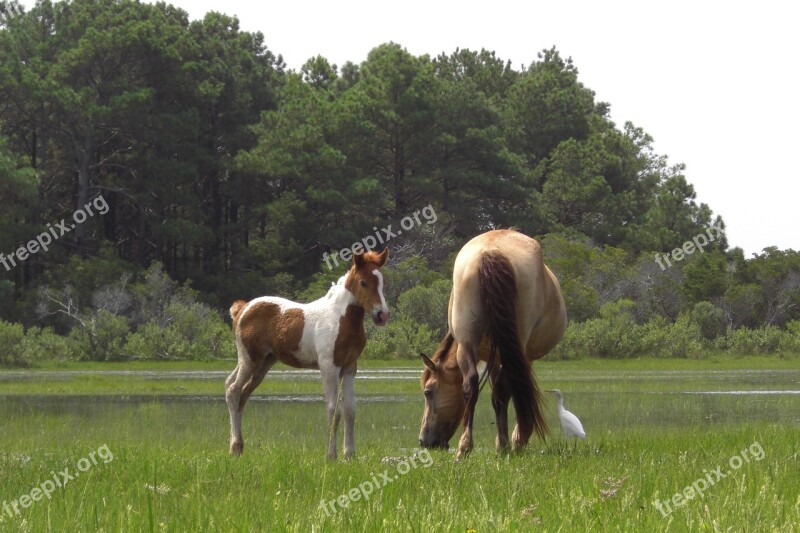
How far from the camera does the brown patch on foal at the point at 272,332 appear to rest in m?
10.1

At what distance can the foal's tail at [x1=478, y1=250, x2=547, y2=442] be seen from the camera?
9172 millimetres

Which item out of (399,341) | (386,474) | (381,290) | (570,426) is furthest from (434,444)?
(399,341)

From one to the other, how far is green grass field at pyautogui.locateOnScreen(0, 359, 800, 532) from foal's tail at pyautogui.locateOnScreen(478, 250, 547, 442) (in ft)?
0.96

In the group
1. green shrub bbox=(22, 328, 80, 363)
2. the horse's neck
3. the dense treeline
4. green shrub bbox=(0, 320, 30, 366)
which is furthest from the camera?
the dense treeline

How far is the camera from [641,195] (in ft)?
199

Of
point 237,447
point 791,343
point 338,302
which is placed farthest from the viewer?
point 791,343

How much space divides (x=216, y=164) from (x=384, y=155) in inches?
294

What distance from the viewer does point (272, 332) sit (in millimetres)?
10305

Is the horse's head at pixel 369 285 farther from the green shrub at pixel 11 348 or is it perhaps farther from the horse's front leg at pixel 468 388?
the green shrub at pixel 11 348

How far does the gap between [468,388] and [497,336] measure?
48 centimetres

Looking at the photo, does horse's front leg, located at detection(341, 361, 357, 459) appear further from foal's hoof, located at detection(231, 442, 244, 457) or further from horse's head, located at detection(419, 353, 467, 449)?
foal's hoof, located at detection(231, 442, 244, 457)

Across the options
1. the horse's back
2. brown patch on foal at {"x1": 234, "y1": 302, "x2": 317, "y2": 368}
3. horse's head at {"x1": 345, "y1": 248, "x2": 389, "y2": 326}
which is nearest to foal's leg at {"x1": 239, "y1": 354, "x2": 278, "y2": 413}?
brown patch on foal at {"x1": 234, "y1": 302, "x2": 317, "y2": 368}

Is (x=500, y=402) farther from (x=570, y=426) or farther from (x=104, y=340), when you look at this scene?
(x=104, y=340)

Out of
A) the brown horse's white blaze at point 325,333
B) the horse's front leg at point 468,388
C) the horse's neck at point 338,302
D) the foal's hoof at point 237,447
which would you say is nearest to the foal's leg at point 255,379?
the brown horse's white blaze at point 325,333
